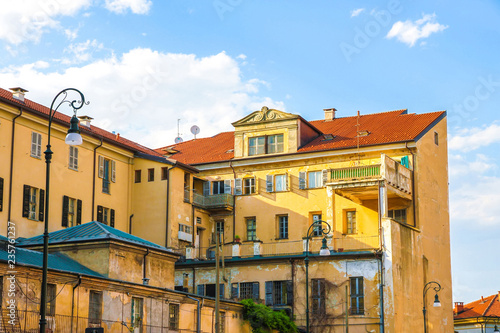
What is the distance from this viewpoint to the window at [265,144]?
58.4 metres

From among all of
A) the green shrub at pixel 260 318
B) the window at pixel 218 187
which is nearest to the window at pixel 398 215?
the green shrub at pixel 260 318

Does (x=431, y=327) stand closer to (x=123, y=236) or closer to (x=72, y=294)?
(x=123, y=236)

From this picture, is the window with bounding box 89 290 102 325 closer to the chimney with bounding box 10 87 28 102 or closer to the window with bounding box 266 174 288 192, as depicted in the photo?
the chimney with bounding box 10 87 28 102

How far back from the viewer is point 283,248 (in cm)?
5488

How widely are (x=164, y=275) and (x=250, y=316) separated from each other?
19.5ft

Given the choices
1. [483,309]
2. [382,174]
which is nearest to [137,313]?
[382,174]

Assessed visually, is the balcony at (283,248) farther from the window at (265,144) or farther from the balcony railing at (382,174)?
the window at (265,144)

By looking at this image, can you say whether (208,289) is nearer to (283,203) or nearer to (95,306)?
(283,203)

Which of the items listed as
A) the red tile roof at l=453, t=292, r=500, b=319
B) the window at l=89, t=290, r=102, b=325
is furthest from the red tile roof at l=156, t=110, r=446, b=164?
the red tile roof at l=453, t=292, r=500, b=319

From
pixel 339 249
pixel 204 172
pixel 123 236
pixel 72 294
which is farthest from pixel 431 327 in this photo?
pixel 72 294

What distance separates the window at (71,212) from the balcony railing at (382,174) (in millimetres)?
16381

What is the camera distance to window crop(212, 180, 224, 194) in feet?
196

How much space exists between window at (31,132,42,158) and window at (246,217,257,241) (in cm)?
1752

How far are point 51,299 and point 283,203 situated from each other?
26.6m
